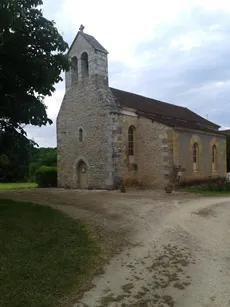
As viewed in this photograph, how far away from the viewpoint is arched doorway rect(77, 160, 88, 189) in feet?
74.0

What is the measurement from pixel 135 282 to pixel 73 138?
60.1 ft

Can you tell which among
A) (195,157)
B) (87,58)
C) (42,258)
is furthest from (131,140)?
(42,258)

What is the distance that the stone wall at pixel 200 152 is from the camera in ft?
68.4

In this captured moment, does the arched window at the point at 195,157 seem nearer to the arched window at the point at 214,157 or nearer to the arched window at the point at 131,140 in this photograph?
the arched window at the point at 214,157

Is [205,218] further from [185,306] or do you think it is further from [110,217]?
[185,306]

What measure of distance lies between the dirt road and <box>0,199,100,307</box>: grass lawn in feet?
1.58

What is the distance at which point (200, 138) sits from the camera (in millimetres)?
23766

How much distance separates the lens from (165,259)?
22.2 ft

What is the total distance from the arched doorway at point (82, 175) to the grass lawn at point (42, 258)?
41.0 ft

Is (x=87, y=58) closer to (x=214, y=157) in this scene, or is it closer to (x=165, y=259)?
(x=214, y=157)

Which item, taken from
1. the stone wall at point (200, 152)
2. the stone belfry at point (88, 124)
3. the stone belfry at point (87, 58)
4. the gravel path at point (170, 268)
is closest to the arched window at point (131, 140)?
the stone belfry at point (88, 124)

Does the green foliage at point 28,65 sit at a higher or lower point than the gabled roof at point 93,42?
lower

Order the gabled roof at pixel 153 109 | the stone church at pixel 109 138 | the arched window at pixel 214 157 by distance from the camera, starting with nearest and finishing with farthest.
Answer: the stone church at pixel 109 138, the gabled roof at pixel 153 109, the arched window at pixel 214 157

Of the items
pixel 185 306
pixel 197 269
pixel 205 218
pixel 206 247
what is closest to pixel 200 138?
pixel 205 218
